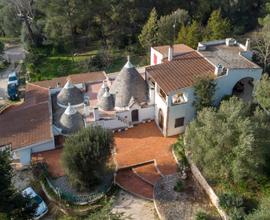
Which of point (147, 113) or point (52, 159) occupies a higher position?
point (147, 113)

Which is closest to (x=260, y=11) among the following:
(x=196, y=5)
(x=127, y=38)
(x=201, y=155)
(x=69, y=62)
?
(x=196, y=5)

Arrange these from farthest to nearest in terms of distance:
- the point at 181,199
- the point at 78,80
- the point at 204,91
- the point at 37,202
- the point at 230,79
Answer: the point at 78,80 < the point at 230,79 < the point at 204,91 < the point at 37,202 < the point at 181,199

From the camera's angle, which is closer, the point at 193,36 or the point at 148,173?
the point at 148,173

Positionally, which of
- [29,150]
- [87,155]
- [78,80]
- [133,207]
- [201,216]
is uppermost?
[78,80]

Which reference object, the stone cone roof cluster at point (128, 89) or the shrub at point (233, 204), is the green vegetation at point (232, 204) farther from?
the stone cone roof cluster at point (128, 89)

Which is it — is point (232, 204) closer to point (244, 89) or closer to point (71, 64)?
point (244, 89)

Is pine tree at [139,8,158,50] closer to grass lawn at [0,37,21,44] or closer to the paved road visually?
the paved road

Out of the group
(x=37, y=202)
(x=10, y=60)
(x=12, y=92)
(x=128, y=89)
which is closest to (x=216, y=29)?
(x=128, y=89)

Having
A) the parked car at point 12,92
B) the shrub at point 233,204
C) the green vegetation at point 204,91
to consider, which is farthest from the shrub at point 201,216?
the parked car at point 12,92
